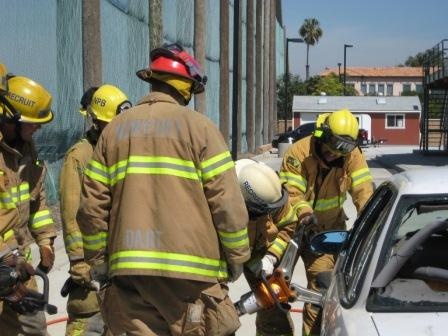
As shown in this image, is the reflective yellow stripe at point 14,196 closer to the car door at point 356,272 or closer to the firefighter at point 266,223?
the firefighter at point 266,223

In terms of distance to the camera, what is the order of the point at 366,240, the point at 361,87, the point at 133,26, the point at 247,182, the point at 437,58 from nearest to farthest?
the point at 366,240, the point at 247,182, the point at 133,26, the point at 437,58, the point at 361,87

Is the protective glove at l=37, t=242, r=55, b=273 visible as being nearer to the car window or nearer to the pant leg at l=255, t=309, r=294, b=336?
the pant leg at l=255, t=309, r=294, b=336

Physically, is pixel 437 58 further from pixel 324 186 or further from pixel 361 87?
pixel 361 87

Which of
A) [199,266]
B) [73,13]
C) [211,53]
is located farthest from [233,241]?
[211,53]

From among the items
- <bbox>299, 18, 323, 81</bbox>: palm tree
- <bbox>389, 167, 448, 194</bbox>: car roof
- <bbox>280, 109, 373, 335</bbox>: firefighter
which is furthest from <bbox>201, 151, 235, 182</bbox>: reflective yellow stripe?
<bbox>299, 18, 323, 81</bbox>: palm tree

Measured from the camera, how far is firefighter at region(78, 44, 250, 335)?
3002mm

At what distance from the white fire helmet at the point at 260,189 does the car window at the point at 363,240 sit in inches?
17.1

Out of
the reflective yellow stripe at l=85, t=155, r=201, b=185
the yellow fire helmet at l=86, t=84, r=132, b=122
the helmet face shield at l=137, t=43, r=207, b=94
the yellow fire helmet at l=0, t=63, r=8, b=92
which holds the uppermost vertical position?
the helmet face shield at l=137, t=43, r=207, b=94

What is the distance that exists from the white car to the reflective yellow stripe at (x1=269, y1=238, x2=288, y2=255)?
21.8 inches

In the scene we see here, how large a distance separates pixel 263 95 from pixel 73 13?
28.7m

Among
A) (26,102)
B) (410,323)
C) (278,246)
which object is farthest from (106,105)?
(410,323)

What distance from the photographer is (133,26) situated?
49.8 ft

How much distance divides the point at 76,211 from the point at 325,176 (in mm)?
1856

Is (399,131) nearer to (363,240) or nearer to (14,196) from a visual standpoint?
(363,240)
